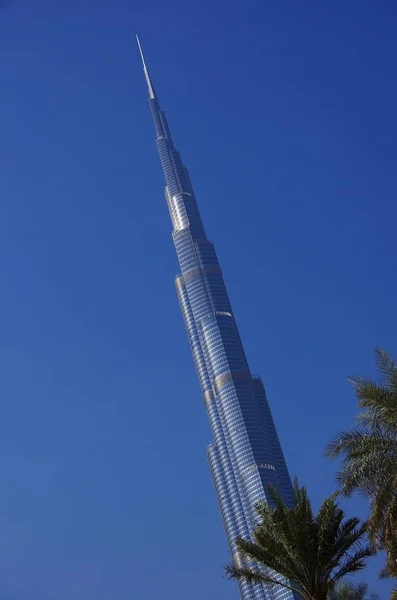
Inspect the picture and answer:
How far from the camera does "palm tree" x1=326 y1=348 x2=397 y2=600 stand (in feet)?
117

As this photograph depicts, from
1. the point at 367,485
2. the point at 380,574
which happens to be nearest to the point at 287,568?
the point at 367,485

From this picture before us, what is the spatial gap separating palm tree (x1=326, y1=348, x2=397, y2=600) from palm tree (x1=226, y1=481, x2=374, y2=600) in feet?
4.55

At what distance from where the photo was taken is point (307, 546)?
36438 mm

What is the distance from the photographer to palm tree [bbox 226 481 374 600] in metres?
36.3

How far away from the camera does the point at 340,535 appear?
37719 millimetres

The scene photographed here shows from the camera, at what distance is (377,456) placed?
117 ft

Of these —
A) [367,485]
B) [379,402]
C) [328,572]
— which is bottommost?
[328,572]

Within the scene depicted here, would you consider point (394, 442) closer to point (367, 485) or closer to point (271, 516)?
point (367, 485)

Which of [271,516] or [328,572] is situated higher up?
[271,516]

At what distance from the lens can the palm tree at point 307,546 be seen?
36.3 m

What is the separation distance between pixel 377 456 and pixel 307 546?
4.76 metres

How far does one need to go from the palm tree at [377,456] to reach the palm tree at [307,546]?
4.55 feet

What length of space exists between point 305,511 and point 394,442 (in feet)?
16.0

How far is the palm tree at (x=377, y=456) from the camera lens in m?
35.6
